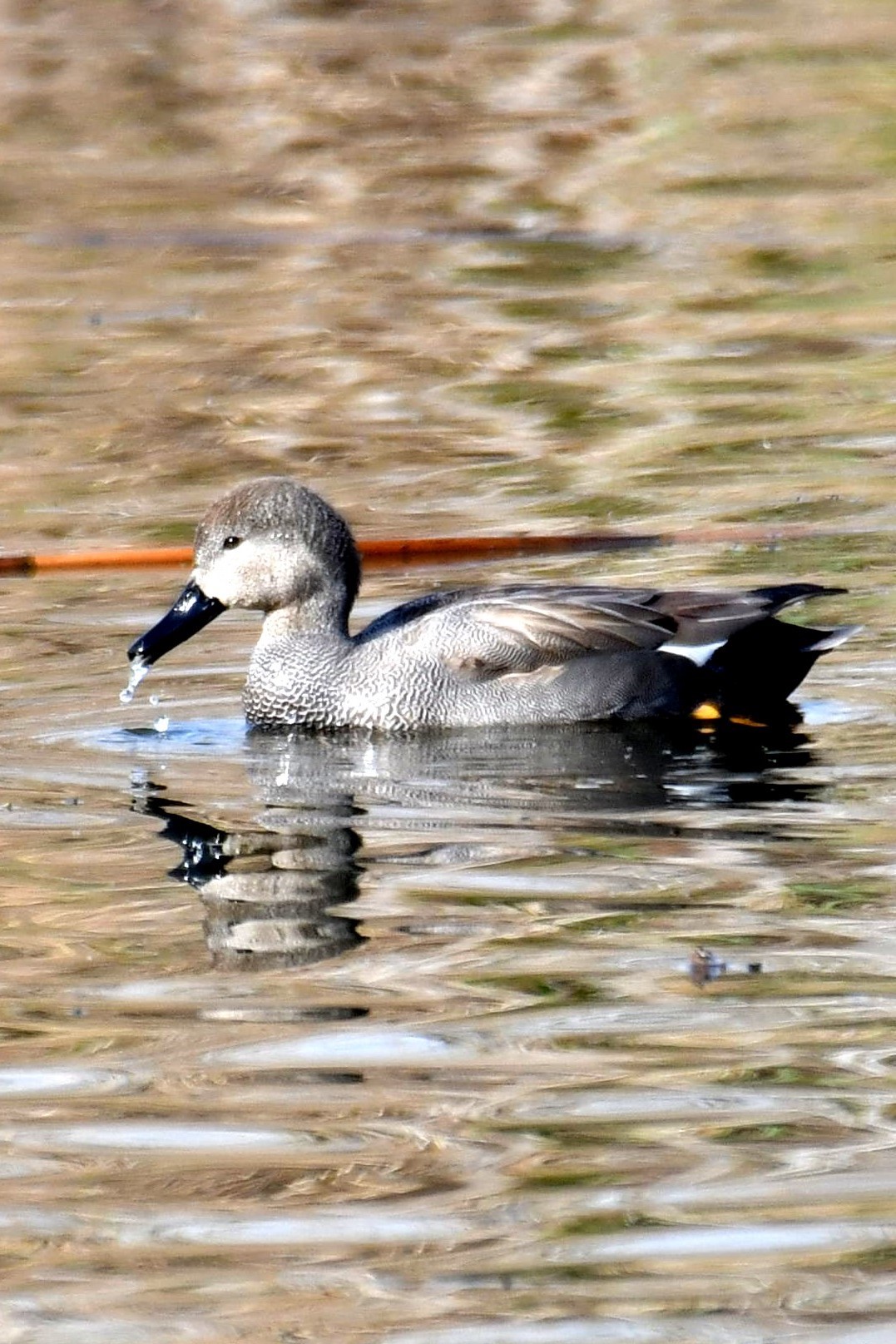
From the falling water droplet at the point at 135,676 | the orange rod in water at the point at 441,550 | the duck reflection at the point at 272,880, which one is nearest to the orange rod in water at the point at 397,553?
the orange rod in water at the point at 441,550

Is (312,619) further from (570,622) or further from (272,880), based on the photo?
(272,880)

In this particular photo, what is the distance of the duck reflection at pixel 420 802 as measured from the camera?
19.3 feet

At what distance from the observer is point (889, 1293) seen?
12.0 feet

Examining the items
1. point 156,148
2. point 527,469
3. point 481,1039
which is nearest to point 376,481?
point 527,469

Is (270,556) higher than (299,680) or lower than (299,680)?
higher

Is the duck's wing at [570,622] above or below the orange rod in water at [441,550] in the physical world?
above

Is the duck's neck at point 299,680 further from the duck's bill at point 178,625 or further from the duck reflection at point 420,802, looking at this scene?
the duck's bill at point 178,625

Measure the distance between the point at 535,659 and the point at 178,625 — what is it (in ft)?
3.68

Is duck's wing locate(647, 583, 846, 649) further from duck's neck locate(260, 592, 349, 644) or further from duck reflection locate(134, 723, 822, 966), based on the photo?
duck's neck locate(260, 592, 349, 644)

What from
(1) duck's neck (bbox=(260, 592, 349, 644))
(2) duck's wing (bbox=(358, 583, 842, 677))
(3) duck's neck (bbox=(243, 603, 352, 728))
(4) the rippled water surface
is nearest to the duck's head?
(1) duck's neck (bbox=(260, 592, 349, 644))

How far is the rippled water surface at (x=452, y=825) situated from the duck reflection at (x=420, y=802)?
0.02m

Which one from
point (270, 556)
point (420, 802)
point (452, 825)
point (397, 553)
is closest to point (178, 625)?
point (270, 556)

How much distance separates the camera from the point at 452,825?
262 inches

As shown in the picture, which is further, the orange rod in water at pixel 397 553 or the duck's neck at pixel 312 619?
the orange rod in water at pixel 397 553
